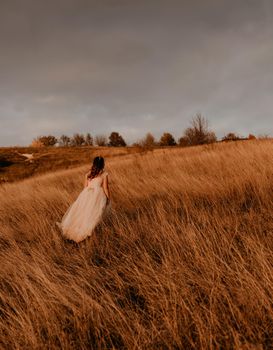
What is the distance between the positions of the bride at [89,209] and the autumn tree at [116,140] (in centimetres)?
4615

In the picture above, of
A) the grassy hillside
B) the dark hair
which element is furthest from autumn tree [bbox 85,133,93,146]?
the dark hair

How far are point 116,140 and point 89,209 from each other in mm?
47052

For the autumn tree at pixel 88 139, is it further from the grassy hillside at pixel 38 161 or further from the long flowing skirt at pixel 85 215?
the long flowing skirt at pixel 85 215

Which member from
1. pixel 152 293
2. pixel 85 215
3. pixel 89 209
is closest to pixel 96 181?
pixel 89 209

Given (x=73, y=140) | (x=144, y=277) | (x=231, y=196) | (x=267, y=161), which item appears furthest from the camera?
(x=73, y=140)

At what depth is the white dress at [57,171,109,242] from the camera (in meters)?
3.76

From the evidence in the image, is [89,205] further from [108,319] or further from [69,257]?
[108,319]

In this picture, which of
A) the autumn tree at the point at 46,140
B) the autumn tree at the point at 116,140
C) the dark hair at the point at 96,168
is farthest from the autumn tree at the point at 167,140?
the dark hair at the point at 96,168

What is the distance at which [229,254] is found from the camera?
6.83 feet

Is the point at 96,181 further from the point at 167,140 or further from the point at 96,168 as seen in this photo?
the point at 167,140

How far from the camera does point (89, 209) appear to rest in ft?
13.5

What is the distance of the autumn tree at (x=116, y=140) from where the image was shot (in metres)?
50.5

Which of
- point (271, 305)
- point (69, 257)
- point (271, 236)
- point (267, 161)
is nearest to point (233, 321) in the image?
point (271, 305)

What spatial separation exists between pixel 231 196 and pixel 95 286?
2649mm
